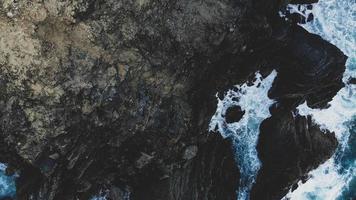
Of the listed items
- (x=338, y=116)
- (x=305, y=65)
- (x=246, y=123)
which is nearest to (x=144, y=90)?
(x=246, y=123)

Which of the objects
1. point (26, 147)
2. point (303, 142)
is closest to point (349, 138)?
point (303, 142)

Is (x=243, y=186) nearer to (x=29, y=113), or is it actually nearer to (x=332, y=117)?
(x=332, y=117)

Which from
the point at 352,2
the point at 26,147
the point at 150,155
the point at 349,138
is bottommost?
the point at 26,147

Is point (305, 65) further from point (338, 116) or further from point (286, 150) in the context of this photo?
point (338, 116)

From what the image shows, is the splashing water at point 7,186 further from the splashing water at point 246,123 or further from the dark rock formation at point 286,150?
the dark rock formation at point 286,150

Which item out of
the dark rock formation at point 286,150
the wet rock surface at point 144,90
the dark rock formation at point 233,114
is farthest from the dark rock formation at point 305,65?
the dark rock formation at point 233,114

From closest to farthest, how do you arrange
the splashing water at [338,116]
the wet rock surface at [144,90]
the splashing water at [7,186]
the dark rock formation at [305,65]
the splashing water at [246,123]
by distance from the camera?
the wet rock surface at [144,90]
the dark rock formation at [305,65]
the splashing water at [7,186]
the splashing water at [246,123]
the splashing water at [338,116]
